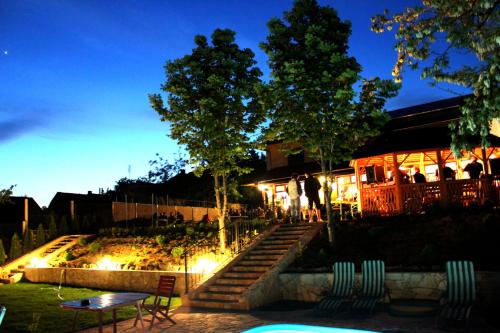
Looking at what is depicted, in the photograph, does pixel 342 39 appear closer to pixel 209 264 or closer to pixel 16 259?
pixel 209 264

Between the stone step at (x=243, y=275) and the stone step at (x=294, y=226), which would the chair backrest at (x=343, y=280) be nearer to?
the stone step at (x=243, y=275)

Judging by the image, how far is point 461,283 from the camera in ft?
28.3

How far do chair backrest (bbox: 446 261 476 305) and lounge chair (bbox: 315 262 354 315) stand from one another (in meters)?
2.23

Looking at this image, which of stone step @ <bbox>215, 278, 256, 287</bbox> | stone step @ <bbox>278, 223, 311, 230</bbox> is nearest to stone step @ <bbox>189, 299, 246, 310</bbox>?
stone step @ <bbox>215, 278, 256, 287</bbox>

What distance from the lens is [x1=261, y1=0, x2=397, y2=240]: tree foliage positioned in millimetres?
13141

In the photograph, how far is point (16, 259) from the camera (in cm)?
2028

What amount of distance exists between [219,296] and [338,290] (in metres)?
3.15

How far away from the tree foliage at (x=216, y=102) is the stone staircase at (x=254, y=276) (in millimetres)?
2031

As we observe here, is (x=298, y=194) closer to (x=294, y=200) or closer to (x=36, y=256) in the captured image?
(x=294, y=200)

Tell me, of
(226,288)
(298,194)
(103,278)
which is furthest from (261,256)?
(103,278)

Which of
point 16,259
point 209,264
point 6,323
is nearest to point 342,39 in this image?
point 209,264

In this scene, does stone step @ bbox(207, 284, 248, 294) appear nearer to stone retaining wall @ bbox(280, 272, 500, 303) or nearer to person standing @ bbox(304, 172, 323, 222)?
stone retaining wall @ bbox(280, 272, 500, 303)

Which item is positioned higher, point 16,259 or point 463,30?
point 463,30

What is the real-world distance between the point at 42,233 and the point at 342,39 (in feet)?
57.0
